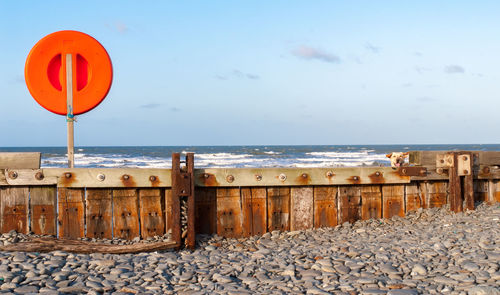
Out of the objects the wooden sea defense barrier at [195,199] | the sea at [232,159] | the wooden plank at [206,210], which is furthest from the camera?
the sea at [232,159]

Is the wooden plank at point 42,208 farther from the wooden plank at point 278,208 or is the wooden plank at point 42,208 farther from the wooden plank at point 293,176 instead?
the wooden plank at point 278,208

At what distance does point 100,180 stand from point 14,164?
106 centimetres

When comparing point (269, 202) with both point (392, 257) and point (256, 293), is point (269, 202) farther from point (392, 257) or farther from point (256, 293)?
point (256, 293)

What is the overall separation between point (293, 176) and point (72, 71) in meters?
3.06

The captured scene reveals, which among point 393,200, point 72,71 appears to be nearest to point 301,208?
point 393,200

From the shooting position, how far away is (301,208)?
5754 mm

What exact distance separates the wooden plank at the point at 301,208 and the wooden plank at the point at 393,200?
1056 millimetres

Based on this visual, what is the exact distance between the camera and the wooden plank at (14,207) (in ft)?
17.5

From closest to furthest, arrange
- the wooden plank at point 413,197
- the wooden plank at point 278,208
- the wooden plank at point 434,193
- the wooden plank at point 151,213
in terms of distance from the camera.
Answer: the wooden plank at point 151,213, the wooden plank at point 278,208, the wooden plank at point 413,197, the wooden plank at point 434,193

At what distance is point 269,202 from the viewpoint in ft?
18.6

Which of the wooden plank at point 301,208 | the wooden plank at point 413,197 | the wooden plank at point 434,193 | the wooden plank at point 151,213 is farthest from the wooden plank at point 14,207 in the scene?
the wooden plank at point 434,193

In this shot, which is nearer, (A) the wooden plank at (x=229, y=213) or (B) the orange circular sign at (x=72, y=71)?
(B) the orange circular sign at (x=72, y=71)

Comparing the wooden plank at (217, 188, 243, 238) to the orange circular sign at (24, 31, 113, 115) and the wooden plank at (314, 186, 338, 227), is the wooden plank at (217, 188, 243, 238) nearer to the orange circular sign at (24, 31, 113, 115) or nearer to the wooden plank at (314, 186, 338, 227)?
the wooden plank at (314, 186, 338, 227)

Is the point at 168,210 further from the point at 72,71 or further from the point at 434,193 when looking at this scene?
the point at 434,193
